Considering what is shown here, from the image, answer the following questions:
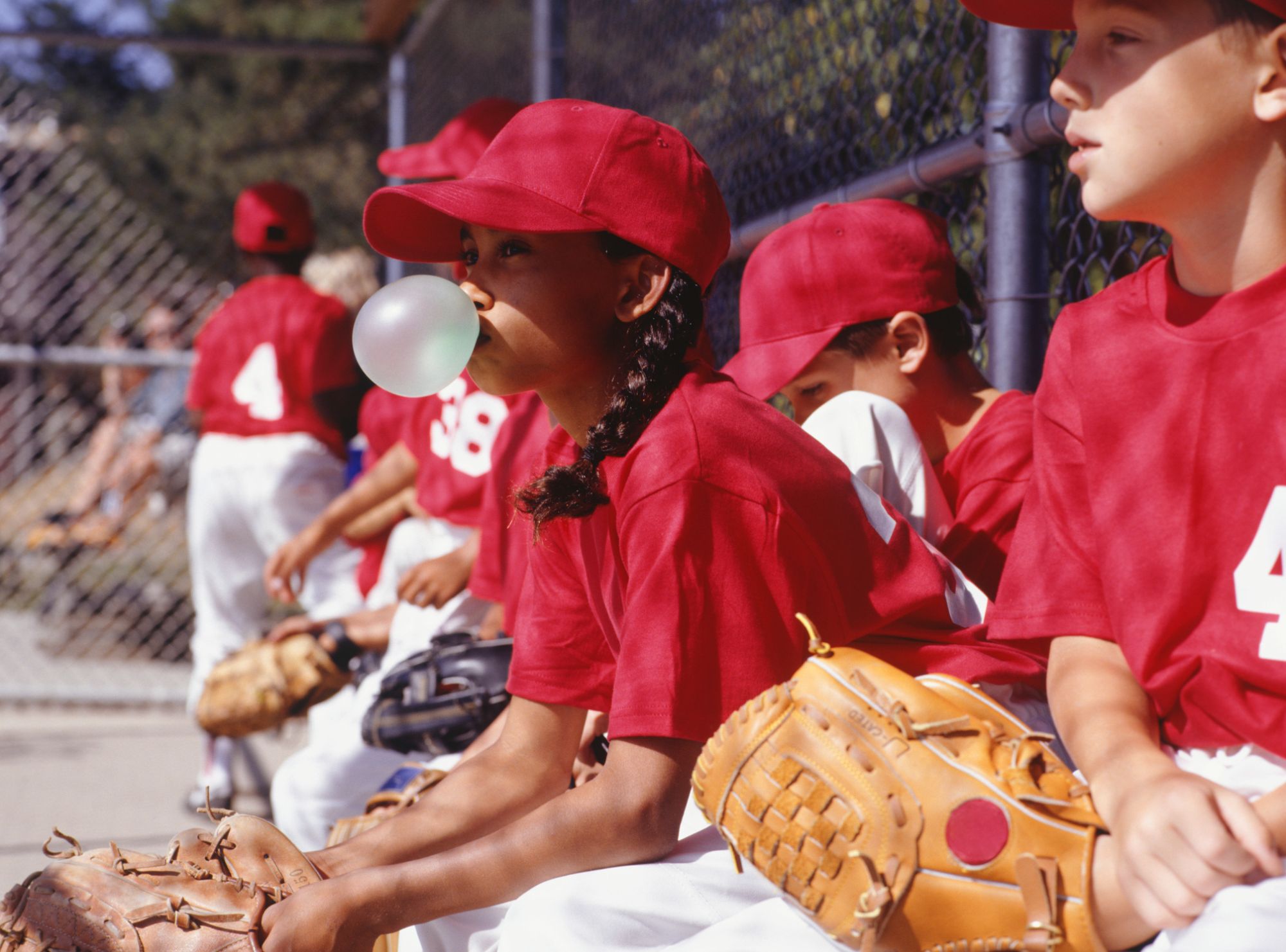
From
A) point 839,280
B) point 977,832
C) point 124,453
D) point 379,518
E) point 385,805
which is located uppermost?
point 839,280

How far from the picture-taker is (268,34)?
56.5 feet

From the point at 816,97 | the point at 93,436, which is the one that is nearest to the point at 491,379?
the point at 816,97

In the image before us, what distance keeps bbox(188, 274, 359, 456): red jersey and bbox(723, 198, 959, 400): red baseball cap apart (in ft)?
10.9

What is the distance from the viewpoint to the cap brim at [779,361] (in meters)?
2.36

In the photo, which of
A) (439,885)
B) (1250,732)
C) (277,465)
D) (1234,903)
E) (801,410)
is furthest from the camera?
(277,465)

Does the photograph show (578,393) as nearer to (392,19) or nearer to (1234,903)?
(1234,903)

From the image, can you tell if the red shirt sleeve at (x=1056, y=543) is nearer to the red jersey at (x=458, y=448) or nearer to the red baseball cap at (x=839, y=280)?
the red baseball cap at (x=839, y=280)

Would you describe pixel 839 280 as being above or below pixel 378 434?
above

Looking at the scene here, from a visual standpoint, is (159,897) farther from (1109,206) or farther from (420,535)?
(420,535)

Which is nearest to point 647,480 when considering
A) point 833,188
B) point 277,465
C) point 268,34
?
point 833,188

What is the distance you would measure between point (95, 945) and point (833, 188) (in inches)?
94.5

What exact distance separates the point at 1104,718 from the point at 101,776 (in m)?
5.13

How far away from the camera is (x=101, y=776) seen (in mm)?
5715

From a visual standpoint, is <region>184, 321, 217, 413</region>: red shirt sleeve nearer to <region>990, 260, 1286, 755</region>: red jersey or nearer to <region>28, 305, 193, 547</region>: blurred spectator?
<region>28, 305, 193, 547</region>: blurred spectator
